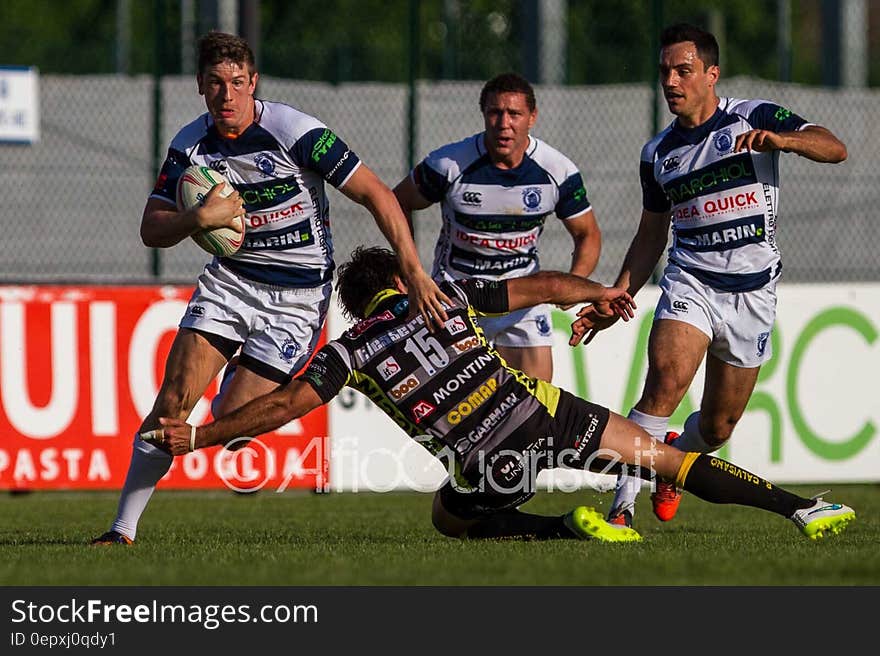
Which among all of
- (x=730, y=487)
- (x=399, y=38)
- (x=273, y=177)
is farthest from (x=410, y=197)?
(x=399, y=38)

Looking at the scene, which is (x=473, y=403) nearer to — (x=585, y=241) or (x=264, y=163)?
(x=264, y=163)

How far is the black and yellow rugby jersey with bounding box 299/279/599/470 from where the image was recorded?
6.77 m

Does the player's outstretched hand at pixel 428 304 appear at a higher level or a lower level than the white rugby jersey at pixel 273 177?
lower

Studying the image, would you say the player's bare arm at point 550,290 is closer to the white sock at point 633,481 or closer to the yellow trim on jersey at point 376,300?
the yellow trim on jersey at point 376,300

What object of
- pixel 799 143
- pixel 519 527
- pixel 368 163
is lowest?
pixel 519 527

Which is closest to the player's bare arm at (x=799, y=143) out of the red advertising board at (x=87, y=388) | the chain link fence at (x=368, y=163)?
the red advertising board at (x=87, y=388)

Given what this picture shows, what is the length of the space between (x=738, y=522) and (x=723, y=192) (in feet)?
7.78

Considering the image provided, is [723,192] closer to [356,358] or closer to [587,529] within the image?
[587,529]

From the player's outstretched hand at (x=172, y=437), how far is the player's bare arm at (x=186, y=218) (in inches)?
43.3

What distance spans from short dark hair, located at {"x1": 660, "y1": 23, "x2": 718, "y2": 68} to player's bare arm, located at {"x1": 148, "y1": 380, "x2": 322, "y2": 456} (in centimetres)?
289

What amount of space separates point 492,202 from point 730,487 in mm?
2692

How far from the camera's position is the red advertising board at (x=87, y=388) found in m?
11.3

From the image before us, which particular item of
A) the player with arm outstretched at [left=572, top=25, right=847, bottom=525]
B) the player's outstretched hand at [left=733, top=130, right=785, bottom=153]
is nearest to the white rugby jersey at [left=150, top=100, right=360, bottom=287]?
the player with arm outstretched at [left=572, top=25, right=847, bottom=525]

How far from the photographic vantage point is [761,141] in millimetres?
7594
